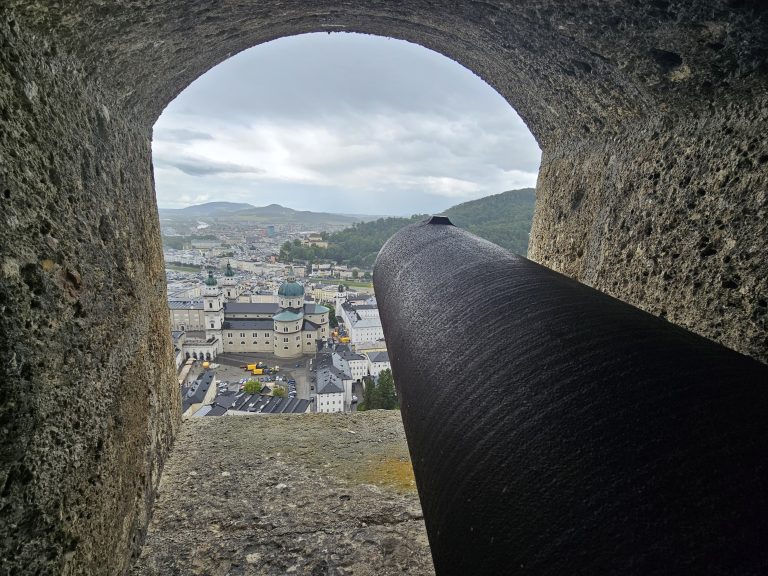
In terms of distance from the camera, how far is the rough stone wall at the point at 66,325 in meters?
0.92

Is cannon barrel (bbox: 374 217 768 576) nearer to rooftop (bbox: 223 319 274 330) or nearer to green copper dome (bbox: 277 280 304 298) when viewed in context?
rooftop (bbox: 223 319 274 330)

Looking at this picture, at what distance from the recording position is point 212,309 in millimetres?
27328

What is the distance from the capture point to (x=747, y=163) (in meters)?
1.18

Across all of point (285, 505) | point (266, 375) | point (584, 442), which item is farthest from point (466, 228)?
point (266, 375)

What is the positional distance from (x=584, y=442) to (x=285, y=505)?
5.86ft

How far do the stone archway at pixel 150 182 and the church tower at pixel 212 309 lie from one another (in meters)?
26.3

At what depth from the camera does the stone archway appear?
98 cm

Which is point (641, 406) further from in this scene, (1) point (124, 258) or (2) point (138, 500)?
(2) point (138, 500)

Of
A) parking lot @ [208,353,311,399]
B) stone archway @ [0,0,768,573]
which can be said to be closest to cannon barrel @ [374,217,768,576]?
stone archway @ [0,0,768,573]

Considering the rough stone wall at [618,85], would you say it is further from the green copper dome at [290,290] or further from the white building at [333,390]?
the green copper dome at [290,290]

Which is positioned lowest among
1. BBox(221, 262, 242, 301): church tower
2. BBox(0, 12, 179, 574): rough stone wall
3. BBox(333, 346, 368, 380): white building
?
BBox(333, 346, 368, 380): white building

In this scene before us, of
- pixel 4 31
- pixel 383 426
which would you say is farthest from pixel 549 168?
pixel 4 31

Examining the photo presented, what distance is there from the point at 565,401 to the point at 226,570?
1.64m

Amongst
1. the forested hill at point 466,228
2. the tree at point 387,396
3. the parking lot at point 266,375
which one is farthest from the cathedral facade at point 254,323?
the tree at point 387,396
